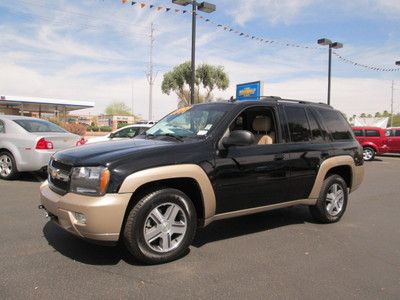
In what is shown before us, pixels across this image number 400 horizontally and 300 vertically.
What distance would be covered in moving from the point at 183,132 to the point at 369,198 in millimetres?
5255

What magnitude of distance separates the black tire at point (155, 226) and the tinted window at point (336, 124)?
2871mm

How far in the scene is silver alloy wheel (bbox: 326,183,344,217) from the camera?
6.26 metres

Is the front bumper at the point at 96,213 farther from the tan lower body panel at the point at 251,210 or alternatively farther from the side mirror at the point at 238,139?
the side mirror at the point at 238,139

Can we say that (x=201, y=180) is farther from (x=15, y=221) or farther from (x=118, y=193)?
(x=15, y=221)

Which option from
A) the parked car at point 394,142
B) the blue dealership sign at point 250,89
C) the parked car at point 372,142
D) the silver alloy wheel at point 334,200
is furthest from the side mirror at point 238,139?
the parked car at point 394,142

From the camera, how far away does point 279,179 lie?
5.28 meters

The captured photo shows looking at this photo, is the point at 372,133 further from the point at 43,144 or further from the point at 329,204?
the point at 43,144

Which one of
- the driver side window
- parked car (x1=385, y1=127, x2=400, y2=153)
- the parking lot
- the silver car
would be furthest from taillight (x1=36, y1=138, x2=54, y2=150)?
parked car (x1=385, y1=127, x2=400, y2=153)

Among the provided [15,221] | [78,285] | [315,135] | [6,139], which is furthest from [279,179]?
[6,139]

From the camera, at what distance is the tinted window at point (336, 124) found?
6.30 meters

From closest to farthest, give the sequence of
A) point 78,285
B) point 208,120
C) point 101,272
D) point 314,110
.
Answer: point 78,285
point 101,272
point 208,120
point 314,110

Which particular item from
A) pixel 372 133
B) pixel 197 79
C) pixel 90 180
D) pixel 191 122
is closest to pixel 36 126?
pixel 191 122

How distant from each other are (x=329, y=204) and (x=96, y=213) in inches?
149

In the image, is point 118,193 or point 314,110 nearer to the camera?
point 118,193
